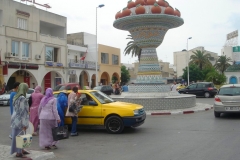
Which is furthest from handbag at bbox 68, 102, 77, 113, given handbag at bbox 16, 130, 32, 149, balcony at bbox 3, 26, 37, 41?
balcony at bbox 3, 26, 37, 41

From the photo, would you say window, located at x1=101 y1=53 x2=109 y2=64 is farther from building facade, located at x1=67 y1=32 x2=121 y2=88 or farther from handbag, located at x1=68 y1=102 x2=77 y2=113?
handbag, located at x1=68 y1=102 x2=77 y2=113

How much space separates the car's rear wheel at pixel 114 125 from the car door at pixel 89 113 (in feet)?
0.98

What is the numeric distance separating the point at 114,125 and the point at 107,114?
17.6 inches

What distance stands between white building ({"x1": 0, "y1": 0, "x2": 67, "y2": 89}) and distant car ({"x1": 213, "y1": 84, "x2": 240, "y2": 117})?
22.2 metres

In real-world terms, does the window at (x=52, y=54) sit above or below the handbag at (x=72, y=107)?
above

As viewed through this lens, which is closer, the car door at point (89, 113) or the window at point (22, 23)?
the car door at point (89, 113)

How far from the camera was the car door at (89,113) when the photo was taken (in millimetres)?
9805

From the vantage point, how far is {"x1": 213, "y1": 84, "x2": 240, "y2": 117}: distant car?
41.2ft

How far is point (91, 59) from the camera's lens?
44.6 m

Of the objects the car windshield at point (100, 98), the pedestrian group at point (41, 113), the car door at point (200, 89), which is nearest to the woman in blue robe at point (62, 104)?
the pedestrian group at point (41, 113)

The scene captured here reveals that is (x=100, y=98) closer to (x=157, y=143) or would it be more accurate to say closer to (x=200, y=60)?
(x=157, y=143)

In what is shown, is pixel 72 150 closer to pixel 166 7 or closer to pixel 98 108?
pixel 98 108

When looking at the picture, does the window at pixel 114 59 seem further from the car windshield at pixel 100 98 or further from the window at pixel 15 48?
the car windshield at pixel 100 98

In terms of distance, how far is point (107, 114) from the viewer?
9695mm
